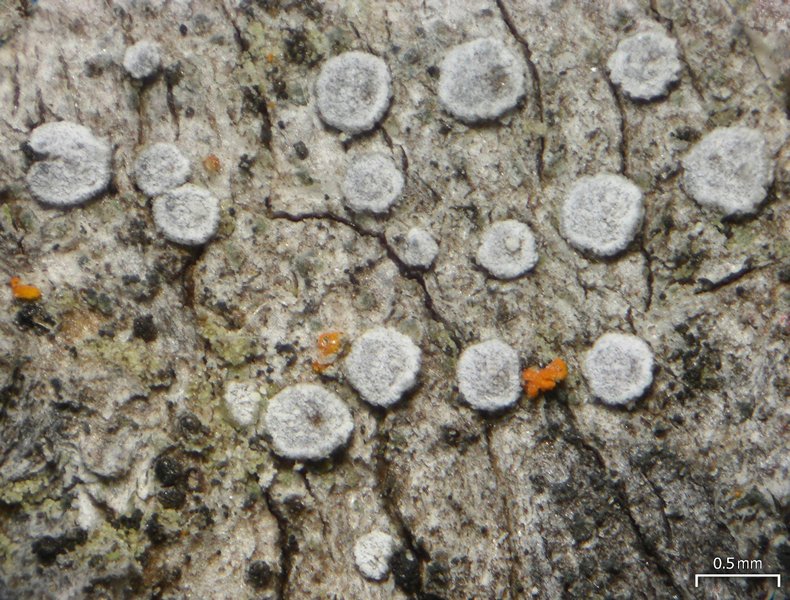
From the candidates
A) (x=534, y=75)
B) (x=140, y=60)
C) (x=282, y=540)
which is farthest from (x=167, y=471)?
(x=534, y=75)

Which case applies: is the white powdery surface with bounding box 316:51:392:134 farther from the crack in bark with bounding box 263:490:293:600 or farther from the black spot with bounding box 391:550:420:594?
the black spot with bounding box 391:550:420:594

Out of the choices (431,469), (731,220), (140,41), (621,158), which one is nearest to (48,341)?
(140,41)

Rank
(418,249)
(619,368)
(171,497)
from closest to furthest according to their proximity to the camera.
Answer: (171,497) < (619,368) < (418,249)

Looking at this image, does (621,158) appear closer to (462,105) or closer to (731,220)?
(731,220)

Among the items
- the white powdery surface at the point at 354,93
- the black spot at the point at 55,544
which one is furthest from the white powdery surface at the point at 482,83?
the black spot at the point at 55,544

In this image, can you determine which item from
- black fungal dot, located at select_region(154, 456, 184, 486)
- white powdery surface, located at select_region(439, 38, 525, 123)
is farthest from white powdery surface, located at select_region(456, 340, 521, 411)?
black fungal dot, located at select_region(154, 456, 184, 486)

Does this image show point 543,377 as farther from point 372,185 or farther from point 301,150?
point 301,150
